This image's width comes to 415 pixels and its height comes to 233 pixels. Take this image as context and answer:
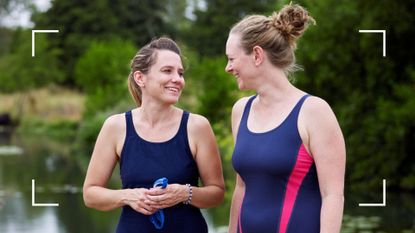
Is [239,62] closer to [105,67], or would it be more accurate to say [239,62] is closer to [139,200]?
[139,200]

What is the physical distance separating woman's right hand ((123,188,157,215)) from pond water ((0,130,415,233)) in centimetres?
774

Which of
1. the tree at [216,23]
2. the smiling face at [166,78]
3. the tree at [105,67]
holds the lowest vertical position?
the smiling face at [166,78]

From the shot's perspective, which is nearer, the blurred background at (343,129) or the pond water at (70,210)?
the pond water at (70,210)

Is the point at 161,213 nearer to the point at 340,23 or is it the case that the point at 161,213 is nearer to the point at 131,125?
the point at 131,125

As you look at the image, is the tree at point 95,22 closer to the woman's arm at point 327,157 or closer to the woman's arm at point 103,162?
the woman's arm at point 103,162

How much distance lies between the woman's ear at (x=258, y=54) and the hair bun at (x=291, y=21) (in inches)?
3.5

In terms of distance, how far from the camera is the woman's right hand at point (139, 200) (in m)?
2.83

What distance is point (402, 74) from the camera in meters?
15.2

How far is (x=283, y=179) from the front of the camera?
8.55 ft

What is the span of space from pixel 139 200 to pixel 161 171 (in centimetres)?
13

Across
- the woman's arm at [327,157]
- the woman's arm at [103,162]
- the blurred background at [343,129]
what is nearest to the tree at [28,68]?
the blurred background at [343,129]

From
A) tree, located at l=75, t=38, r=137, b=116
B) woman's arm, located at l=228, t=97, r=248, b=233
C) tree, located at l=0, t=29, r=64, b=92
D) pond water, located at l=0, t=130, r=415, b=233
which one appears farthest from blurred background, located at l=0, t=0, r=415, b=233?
tree, located at l=0, t=29, r=64, b=92

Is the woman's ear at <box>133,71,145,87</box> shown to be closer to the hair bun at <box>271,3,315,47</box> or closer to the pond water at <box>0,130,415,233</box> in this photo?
the hair bun at <box>271,3,315,47</box>

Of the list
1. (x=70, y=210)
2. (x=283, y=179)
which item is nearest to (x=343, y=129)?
(x=70, y=210)
